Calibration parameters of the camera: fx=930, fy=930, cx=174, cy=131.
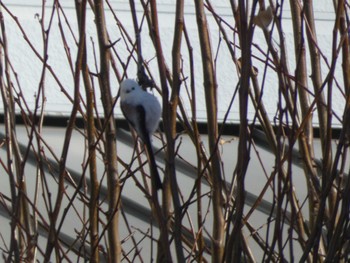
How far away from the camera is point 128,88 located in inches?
71.9

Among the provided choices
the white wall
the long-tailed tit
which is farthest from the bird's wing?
the white wall

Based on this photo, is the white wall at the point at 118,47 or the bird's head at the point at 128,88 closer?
the bird's head at the point at 128,88

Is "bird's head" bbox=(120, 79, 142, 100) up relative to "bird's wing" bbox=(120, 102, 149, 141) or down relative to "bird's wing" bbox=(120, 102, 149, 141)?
up

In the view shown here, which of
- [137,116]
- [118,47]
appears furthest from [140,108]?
[118,47]

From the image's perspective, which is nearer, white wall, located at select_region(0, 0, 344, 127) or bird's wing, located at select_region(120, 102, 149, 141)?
bird's wing, located at select_region(120, 102, 149, 141)

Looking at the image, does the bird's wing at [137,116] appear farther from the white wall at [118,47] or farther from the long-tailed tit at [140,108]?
the white wall at [118,47]

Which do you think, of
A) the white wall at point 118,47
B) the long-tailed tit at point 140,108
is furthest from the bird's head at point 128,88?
the white wall at point 118,47

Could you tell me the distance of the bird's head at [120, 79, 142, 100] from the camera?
182cm

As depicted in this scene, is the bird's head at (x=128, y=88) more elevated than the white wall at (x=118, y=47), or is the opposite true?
the bird's head at (x=128, y=88)

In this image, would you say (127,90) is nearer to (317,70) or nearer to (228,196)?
(228,196)

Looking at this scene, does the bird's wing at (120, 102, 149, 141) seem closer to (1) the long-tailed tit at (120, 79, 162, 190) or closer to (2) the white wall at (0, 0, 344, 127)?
(1) the long-tailed tit at (120, 79, 162, 190)

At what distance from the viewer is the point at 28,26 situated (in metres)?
3.90

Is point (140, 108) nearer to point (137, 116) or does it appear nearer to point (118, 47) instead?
point (137, 116)

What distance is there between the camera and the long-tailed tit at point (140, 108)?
181 cm
